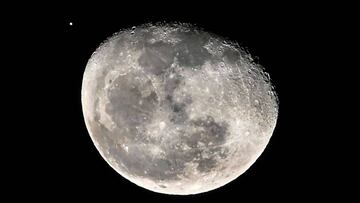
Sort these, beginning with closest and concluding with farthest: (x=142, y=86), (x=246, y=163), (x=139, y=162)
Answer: (x=142, y=86) < (x=139, y=162) < (x=246, y=163)

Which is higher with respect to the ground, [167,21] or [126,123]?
[167,21]

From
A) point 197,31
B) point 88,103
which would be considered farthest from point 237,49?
point 88,103

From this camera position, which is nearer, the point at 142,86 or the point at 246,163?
the point at 142,86

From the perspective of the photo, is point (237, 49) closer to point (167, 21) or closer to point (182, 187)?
point (167, 21)

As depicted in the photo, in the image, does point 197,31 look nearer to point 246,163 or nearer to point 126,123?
point 126,123

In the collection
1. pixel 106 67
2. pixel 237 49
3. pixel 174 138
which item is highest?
pixel 237 49

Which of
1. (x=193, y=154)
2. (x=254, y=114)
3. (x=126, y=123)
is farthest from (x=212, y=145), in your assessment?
(x=126, y=123)

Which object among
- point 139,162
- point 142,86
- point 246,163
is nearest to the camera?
point 142,86
